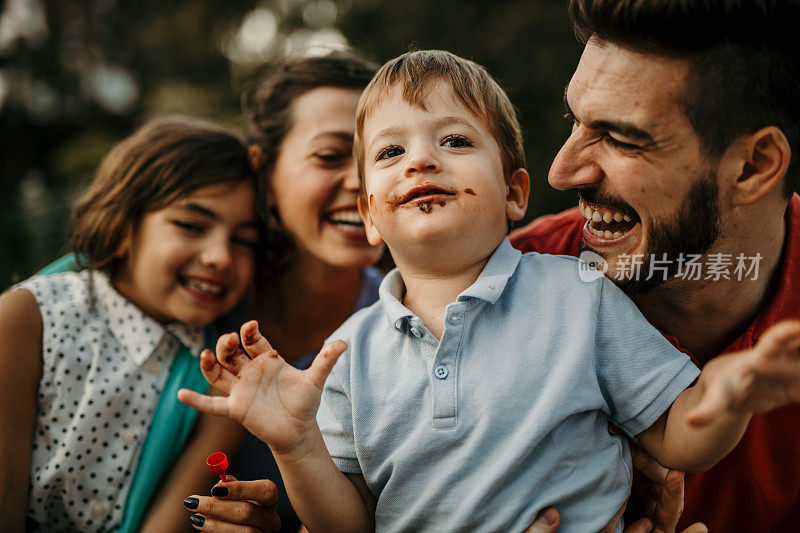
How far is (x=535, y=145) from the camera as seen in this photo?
9000 millimetres

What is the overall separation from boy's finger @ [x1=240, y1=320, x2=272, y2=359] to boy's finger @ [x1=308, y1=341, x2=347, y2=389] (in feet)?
0.53

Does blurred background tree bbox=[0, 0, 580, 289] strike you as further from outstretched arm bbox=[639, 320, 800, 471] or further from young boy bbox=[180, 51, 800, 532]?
outstretched arm bbox=[639, 320, 800, 471]

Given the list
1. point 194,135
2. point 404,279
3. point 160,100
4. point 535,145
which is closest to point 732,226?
point 404,279

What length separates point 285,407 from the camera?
1759mm

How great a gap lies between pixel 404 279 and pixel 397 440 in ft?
1.66

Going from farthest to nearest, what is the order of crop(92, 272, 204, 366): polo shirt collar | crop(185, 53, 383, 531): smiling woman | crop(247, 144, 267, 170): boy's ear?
crop(247, 144, 267, 170): boy's ear → crop(185, 53, 383, 531): smiling woman → crop(92, 272, 204, 366): polo shirt collar

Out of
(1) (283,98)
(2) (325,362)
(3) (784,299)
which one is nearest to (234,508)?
(2) (325,362)

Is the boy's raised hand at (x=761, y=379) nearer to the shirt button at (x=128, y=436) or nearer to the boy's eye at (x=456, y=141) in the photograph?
the boy's eye at (x=456, y=141)

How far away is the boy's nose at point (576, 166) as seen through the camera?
7.06 feet

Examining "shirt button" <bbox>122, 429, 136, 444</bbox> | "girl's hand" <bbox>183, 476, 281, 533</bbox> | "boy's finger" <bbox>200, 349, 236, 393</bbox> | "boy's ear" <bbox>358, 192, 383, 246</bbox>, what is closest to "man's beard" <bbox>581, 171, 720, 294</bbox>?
"boy's ear" <bbox>358, 192, 383, 246</bbox>

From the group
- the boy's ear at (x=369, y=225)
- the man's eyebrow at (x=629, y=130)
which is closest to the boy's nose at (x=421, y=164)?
the boy's ear at (x=369, y=225)

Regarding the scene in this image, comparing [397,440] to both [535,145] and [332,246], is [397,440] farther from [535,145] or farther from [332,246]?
[535,145]

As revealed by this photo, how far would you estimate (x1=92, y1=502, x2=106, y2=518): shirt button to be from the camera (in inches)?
103

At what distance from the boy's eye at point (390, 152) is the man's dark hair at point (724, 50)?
772 millimetres
